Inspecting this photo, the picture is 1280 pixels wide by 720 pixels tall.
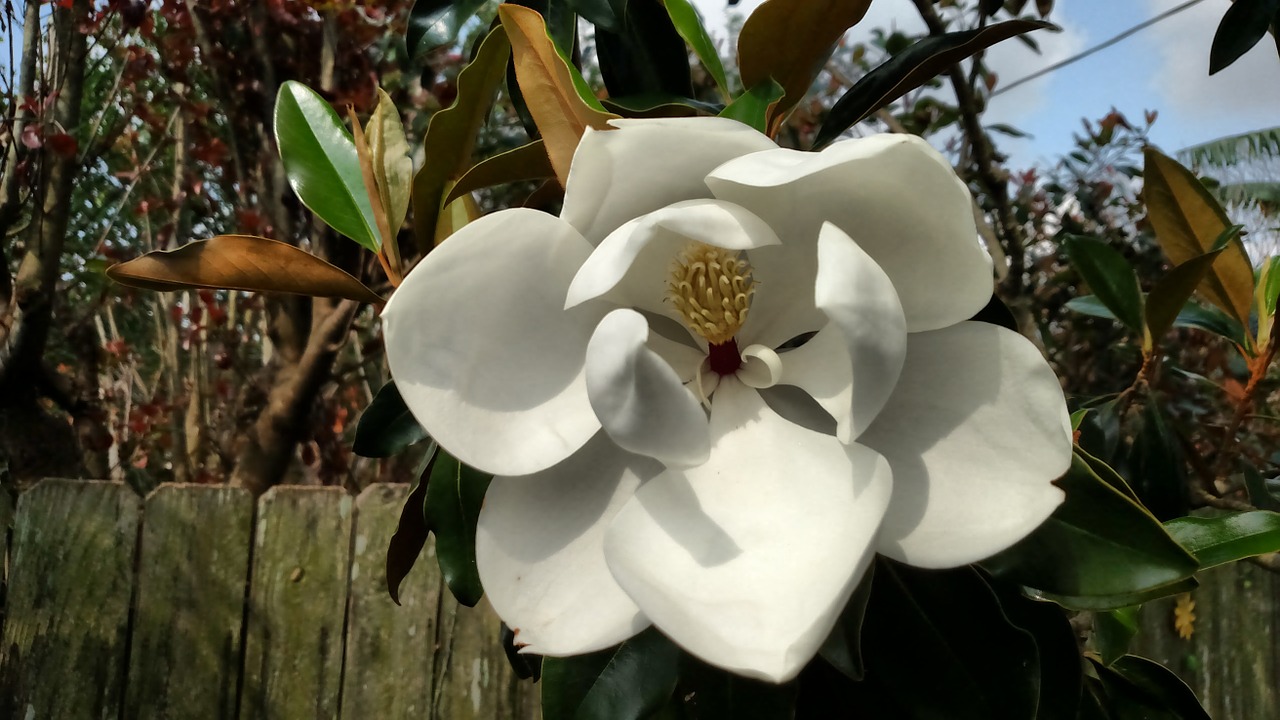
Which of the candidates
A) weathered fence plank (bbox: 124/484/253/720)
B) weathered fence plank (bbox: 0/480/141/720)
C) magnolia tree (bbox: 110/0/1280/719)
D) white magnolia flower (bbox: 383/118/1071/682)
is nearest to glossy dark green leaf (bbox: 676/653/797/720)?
magnolia tree (bbox: 110/0/1280/719)

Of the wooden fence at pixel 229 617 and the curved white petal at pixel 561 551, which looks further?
the wooden fence at pixel 229 617

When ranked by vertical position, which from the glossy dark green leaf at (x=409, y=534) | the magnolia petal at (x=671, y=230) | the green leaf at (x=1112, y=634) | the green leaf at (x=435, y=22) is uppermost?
the green leaf at (x=435, y=22)

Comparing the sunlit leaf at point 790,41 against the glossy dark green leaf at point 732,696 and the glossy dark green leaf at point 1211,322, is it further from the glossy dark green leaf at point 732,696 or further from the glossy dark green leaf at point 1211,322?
the glossy dark green leaf at point 1211,322

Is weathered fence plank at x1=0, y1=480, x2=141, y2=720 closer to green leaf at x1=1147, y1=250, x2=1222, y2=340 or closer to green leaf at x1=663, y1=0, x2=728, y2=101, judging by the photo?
green leaf at x1=663, y1=0, x2=728, y2=101

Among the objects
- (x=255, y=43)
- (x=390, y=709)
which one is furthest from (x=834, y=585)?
(x=255, y=43)

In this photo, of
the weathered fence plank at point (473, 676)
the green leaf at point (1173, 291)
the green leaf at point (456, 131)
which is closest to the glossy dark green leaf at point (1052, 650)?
the green leaf at point (1173, 291)

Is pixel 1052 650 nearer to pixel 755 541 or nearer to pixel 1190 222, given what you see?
pixel 755 541
